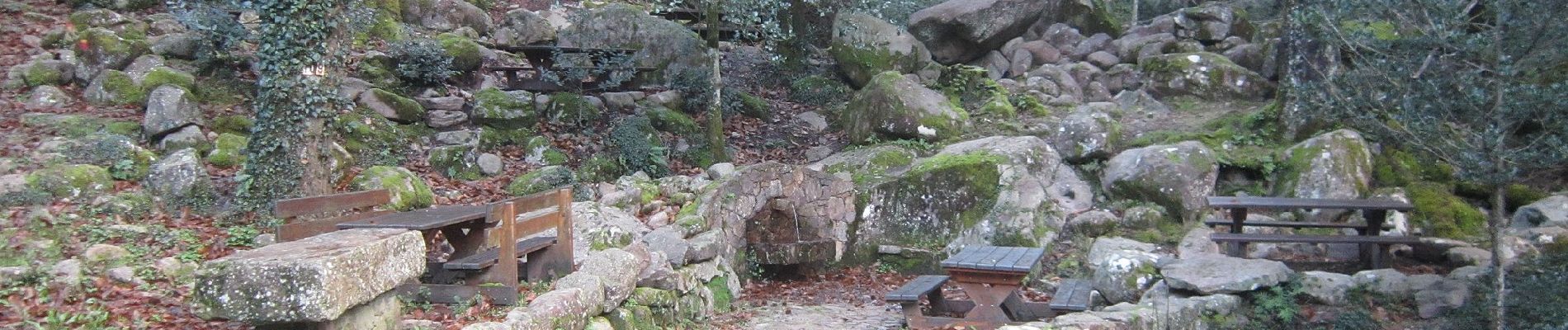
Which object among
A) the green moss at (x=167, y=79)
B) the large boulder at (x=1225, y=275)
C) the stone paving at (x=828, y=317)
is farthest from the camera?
the green moss at (x=167, y=79)

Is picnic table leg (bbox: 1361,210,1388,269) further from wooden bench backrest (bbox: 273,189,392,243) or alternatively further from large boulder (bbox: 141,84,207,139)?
large boulder (bbox: 141,84,207,139)

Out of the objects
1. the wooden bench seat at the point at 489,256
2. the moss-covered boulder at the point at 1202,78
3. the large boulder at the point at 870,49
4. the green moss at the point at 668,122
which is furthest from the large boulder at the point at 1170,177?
the wooden bench seat at the point at 489,256

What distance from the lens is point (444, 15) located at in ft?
48.4

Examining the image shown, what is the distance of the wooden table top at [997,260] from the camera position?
6555mm

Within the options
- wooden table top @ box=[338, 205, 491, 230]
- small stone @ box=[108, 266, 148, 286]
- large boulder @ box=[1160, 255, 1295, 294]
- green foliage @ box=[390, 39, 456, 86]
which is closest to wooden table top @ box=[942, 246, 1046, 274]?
large boulder @ box=[1160, 255, 1295, 294]

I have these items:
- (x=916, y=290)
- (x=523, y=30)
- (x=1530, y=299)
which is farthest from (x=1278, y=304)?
(x=523, y=30)

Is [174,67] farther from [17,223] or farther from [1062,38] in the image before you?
[1062,38]

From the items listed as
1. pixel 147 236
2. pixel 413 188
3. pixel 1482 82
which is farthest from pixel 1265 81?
pixel 147 236

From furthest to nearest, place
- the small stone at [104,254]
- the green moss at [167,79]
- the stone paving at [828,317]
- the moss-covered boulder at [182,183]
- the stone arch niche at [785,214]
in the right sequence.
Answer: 1. the green moss at [167,79]
2. the stone arch niche at [785,214]
3. the moss-covered boulder at [182,183]
4. the stone paving at [828,317]
5. the small stone at [104,254]

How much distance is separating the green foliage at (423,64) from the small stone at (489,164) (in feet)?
6.21

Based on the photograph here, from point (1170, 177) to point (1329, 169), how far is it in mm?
1490

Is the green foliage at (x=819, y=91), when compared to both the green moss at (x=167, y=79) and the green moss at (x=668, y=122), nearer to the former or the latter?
the green moss at (x=668, y=122)

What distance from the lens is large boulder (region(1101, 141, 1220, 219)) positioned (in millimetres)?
10375

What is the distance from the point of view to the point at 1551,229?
24.9 feet
